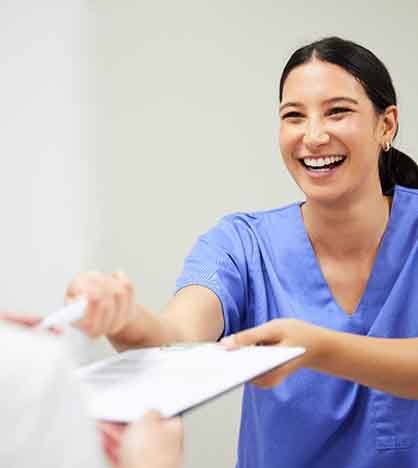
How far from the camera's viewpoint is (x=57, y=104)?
5.90 ft

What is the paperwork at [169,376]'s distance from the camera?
2.28 ft

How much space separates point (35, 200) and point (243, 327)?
0.76 meters

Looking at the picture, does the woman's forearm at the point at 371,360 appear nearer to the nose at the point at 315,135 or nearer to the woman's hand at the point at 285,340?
Answer: the woman's hand at the point at 285,340

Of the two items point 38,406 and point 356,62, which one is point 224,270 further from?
point 38,406

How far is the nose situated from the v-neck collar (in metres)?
0.16

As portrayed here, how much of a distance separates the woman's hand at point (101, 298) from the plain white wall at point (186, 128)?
101 cm

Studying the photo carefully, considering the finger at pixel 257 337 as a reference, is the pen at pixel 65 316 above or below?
above

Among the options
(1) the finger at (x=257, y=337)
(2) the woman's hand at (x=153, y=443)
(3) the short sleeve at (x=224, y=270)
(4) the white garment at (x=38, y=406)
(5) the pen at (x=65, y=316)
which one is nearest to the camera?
(4) the white garment at (x=38, y=406)

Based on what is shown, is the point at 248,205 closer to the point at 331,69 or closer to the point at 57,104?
the point at 57,104

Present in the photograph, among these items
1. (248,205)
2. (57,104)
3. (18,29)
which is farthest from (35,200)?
(248,205)

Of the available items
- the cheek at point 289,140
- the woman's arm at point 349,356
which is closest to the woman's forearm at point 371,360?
the woman's arm at point 349,356

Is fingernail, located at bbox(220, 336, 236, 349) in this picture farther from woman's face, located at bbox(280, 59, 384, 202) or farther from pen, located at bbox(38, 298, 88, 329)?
woman's face, located at bbox(280, 59, 384, 202)

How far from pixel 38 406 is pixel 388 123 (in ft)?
3.15

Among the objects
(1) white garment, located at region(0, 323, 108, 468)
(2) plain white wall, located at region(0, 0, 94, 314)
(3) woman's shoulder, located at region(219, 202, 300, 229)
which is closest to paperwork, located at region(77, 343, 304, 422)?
(1) white garment, located at region(0, 323, 108, 468)
